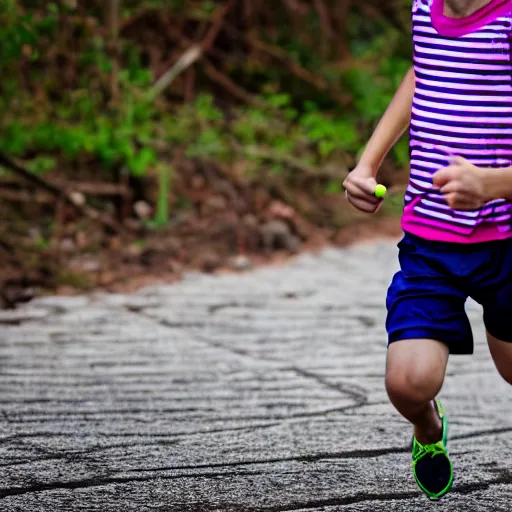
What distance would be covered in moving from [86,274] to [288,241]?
59.5 inches

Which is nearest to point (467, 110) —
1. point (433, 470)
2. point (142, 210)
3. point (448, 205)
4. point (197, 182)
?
point (448, 205)

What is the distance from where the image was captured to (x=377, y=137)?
2.73 meters

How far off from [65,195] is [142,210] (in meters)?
0.61

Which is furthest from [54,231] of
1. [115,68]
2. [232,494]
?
[232,494]

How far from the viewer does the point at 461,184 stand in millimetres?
2344

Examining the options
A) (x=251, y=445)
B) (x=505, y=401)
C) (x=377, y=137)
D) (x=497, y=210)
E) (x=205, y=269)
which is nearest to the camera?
(x=497, y=210)

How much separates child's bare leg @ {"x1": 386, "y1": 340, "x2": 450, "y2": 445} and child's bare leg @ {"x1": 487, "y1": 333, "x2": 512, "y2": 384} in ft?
0.53

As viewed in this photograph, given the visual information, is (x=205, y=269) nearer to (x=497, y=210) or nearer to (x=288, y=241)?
(x=288, y=241)

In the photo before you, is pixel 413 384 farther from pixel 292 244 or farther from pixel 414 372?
pixel 292 244

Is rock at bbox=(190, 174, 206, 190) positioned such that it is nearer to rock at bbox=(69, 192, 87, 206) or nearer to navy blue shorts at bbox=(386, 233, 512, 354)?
rock at bbox=(69, 192, 87, 206)

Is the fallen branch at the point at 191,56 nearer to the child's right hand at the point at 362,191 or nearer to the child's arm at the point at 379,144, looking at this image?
the child's arm at the point at 379,144

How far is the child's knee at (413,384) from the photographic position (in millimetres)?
2477

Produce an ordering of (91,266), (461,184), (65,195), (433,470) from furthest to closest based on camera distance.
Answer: (65,195) < (91,266) < (433,470) < (461,184)

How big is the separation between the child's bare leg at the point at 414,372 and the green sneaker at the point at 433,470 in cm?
16
